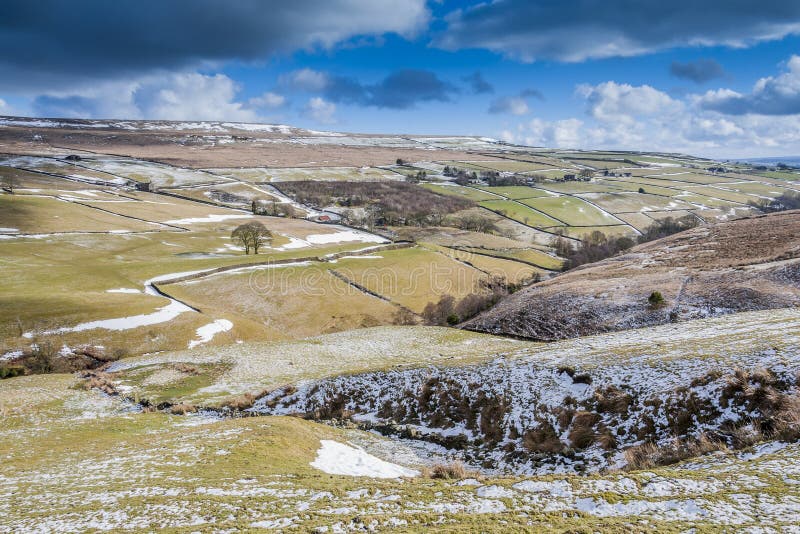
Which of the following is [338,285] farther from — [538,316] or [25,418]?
[25,418]

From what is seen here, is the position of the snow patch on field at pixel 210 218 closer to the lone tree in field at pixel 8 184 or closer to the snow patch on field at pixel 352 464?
the lone tree in field at pixel 8 184

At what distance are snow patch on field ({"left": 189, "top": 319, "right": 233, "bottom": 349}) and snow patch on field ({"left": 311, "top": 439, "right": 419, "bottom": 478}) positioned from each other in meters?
39.0

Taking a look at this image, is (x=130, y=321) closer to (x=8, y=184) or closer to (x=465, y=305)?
(x=465, y=305)

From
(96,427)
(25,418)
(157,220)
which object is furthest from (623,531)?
(157,220)

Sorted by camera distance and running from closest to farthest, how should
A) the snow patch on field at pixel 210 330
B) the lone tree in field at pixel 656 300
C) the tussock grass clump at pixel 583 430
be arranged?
the tussock grass clump at pixel 583 430
the lone tree in field at pixel 656 300
the snow patch on field at pixel 210 330

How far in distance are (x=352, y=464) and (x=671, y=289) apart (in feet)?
137

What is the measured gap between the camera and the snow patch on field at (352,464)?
62.6ft

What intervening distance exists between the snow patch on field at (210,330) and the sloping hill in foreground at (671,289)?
34310 mm

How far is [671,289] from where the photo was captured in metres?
45.7

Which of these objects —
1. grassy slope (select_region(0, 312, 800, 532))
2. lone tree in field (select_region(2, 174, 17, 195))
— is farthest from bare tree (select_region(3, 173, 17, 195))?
grassy slope (select_region(0, 312, 800, 532))

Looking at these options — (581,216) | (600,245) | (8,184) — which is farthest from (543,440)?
(8,184)

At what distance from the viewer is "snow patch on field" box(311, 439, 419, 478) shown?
19094 mm

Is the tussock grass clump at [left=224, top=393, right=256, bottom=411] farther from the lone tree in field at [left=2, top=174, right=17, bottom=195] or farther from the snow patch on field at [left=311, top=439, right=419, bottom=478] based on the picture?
the lone tree in field at [left=2, top=174, right=17, bottom=195]

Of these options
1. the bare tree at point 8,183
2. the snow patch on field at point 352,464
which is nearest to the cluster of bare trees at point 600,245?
the snow patch on field at point 352,464
